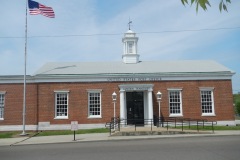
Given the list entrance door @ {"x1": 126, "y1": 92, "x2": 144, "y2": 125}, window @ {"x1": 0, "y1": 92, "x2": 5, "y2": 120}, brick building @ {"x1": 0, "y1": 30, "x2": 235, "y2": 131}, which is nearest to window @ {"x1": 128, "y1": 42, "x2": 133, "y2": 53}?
brick building @ {"x1": 0, "y1": 30, "x2": 235, "y2": 131}

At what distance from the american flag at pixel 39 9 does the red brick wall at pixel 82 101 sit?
24.1 feet

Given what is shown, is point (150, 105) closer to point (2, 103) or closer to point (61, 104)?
point (61, 104)

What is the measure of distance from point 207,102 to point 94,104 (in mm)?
11382

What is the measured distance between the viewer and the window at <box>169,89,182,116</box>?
30016mm

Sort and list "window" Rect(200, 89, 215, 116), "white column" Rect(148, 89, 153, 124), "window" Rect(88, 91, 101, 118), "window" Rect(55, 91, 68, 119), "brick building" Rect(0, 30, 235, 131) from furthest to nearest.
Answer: "window" Rect(200, 89, 215, 116) → "window" Rect(88, 91, 101, 118) → "window" Rect(55, 91, 68, 119) → "brick building" Rect(0, 30, 235, 131) → "white column" Rect(148, 89, 153, 124)

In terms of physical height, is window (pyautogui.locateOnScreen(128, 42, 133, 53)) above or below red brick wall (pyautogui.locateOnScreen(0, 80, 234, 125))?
above

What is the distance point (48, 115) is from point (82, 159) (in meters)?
18.7

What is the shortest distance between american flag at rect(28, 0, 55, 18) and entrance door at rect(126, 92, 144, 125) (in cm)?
1073

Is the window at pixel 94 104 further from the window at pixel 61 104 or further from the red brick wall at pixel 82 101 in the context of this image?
the window at pixel 61 104

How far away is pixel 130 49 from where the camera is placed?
115 feet

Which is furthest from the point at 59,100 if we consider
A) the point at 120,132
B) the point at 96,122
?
the point at 120,132

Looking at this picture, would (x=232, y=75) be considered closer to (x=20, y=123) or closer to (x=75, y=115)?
(x=75, y=115)

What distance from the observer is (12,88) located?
1174 inches

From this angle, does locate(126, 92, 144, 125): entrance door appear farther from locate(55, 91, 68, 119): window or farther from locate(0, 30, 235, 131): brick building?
locate(55, 91, 68, 119): window
